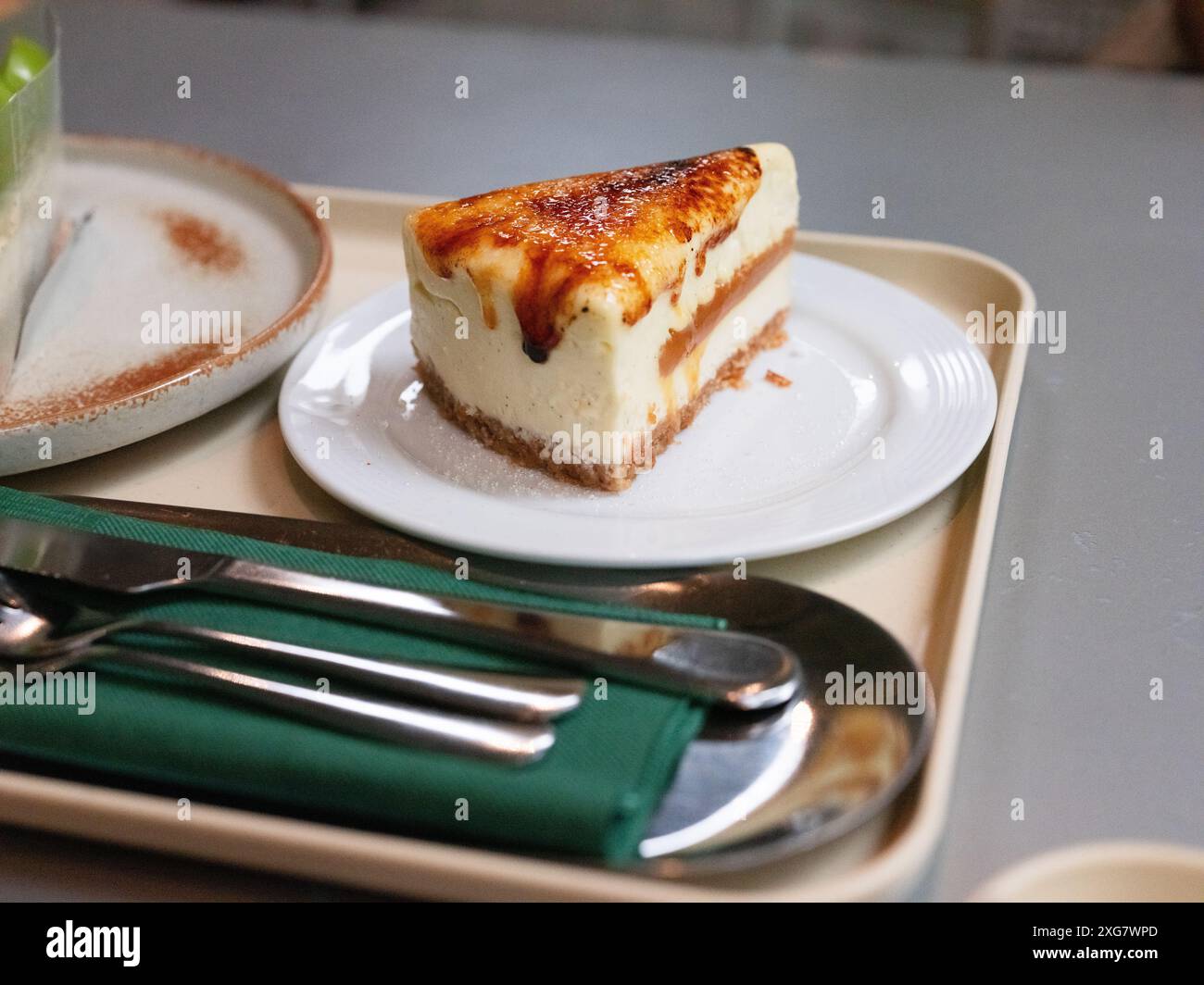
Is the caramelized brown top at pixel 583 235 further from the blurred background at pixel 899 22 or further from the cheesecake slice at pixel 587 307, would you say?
the blurred background at pixel 899 22

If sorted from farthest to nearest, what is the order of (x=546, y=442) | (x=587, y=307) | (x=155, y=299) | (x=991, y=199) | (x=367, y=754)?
(x=991, y=199) → (x=155, y=299) → (x=546, y=442) → (x=587, y=307) → (x=367, y=754)

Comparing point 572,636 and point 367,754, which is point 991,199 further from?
point 367,754

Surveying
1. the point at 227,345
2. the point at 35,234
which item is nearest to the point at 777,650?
the point at 227,345

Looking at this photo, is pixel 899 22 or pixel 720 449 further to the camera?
pixel 899 22

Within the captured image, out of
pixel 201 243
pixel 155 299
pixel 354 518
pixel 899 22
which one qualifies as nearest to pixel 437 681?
pixel 354 518

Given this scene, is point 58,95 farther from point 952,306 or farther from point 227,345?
point 952,306
